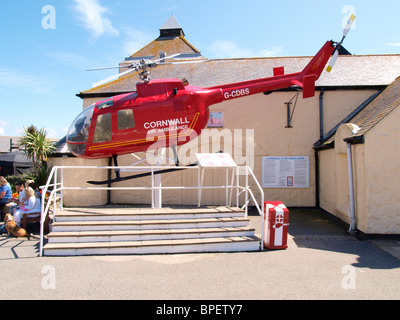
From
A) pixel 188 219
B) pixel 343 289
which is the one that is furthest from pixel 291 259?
pixel 188 219

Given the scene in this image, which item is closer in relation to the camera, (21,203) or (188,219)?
(188,219)

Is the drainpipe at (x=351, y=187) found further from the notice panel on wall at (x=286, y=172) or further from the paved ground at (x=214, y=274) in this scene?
the notice panel on wall at (x=286, y=172)

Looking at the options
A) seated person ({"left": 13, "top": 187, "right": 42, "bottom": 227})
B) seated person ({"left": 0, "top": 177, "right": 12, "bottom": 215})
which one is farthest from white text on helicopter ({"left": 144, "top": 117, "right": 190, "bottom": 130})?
seated person ({"left": 0, "top": 177, "right": 12, "bottom": 215})

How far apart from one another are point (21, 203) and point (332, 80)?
40.3 feet

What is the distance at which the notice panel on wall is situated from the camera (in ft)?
41.0

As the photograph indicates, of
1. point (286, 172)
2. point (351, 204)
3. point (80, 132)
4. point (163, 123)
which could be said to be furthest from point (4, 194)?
point (351, 204)

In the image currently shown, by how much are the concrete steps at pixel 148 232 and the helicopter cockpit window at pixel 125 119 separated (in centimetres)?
237

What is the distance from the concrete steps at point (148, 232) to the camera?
6.65m

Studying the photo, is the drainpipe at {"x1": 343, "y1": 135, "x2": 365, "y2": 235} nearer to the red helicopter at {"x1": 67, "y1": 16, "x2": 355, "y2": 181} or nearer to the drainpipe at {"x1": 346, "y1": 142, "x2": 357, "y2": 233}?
the drainpipe at {"x1": 346, "y1": 142, "x2": 357, "y2": 233}

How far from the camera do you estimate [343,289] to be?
496 centimetres

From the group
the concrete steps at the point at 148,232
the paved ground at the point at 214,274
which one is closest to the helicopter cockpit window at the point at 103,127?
the concrete steps at the point at 148,232

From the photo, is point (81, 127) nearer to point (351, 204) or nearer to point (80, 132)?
point (80, 132)

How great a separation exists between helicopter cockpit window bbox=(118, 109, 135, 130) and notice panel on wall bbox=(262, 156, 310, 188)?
20.2ft

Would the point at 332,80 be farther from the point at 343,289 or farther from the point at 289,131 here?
the point at 343,289
